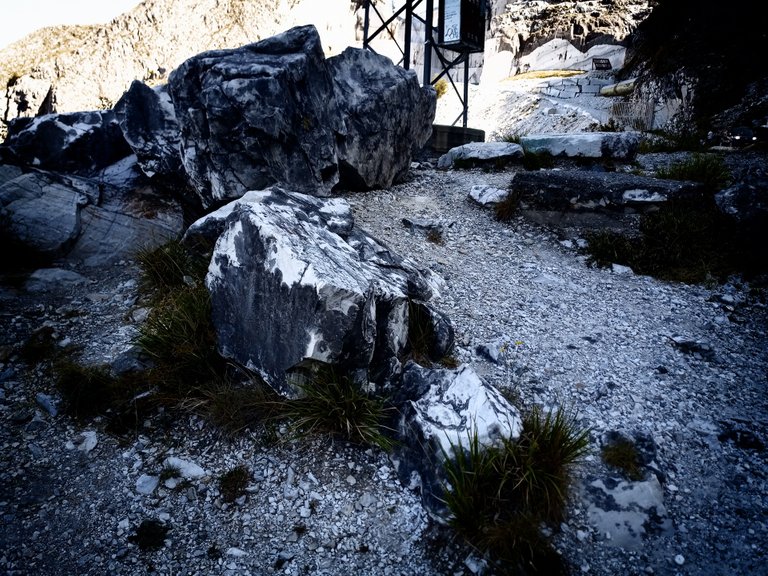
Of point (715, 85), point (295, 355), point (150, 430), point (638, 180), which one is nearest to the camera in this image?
point (295, 355)

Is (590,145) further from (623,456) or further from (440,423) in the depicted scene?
(440,423)

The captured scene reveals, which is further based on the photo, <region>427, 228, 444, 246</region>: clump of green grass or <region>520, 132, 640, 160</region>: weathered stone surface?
<region>520, 132, 640, 160</region>: weathered stone surface

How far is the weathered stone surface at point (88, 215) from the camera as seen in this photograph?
5.10m

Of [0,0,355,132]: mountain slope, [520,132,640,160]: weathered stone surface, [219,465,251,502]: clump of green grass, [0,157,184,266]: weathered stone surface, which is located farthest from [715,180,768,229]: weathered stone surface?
[0,0,355,132]: mountain slope

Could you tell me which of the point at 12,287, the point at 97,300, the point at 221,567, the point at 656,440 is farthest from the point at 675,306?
the point at 12,287

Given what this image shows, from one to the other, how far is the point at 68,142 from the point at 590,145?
30.9 ft

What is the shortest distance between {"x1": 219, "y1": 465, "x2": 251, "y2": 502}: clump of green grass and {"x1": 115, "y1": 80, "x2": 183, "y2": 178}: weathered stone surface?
4.84m

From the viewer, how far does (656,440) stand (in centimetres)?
302

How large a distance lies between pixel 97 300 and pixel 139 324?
3.17 feet

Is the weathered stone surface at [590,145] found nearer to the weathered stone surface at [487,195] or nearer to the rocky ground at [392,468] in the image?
the weathered stone surface at [487,195]

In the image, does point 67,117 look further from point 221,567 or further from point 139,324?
point 221,567

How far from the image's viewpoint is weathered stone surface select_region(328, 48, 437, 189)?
6992 millimetres

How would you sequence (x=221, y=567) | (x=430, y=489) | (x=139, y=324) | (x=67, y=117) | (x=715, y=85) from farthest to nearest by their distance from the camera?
(x=715, y=85), (x=67, y=117), (x=139, y=324), (x=430, y=489), (x=221, y=567)

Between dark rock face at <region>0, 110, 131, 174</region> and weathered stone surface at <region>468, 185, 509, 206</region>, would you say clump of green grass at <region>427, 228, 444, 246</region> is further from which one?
dark rock face at <region>0, 110, 131, 174</region>
